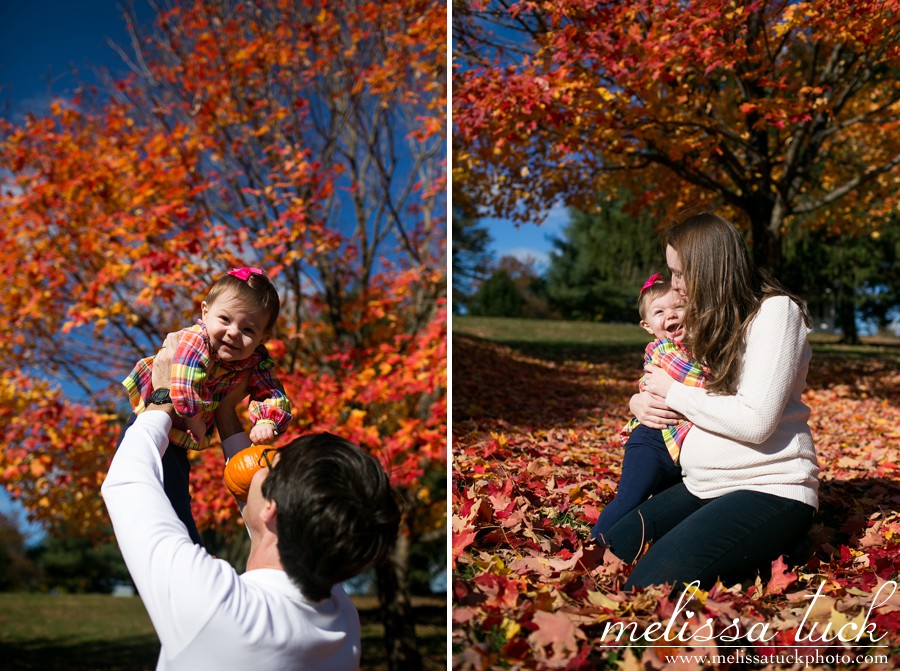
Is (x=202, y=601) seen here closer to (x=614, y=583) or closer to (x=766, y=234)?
(x=614, y=583)

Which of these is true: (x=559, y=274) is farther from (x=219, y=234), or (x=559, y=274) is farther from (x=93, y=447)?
(x=93, y=447)

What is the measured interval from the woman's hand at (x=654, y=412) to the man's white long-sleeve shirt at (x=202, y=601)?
1115 mm

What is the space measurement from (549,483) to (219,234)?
11.1ft

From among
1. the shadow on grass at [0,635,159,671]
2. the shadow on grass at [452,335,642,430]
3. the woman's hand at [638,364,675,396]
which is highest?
the woman's hand at [638,364,675,396]

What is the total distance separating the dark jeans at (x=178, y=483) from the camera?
6.08 feet

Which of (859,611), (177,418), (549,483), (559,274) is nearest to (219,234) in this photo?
(549,483)

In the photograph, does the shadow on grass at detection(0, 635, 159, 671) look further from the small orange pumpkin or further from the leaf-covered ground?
the small orange pumpkin

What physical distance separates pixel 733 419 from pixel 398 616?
A: 4154 mm

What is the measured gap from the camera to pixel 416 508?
5.78 metres

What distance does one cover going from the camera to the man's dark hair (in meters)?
1.37

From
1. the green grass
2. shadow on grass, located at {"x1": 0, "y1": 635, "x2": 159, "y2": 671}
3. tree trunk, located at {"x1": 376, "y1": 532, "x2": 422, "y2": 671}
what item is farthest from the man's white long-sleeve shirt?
shadow on grass, located at {"x1": 0, "y1": 635, "x2": 159, "y2": 671}

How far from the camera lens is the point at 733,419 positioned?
1979 millimetres

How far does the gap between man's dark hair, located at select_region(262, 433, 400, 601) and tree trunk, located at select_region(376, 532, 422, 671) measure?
424 centimetres

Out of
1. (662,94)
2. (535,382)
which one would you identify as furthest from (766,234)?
(535,382)
